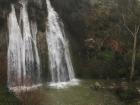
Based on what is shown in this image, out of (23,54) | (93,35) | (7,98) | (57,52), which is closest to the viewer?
(7,98)

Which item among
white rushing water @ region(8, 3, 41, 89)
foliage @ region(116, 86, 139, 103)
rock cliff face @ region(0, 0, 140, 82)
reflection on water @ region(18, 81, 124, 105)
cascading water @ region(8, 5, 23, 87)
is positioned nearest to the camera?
reflection on water @ region(18, 81, 124, 105)

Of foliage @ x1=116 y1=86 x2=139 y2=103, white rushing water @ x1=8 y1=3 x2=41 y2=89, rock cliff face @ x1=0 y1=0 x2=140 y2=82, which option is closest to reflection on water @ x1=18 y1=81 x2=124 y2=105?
foliage @ x1=116 y1=86 x2=139 y2=103

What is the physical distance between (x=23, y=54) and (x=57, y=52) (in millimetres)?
3245

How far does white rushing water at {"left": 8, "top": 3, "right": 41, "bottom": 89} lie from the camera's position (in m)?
26.6

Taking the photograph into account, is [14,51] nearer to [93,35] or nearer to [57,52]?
[57,52]

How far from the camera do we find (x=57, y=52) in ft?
96.0

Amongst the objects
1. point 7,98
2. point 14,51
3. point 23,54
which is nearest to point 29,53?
point 23,54

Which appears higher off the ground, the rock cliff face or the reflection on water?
the rock cliff face

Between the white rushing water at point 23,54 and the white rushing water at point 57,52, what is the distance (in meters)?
1.39

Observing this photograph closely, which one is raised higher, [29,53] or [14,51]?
[14,51]

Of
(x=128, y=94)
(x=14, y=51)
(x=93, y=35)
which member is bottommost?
(x=128, y=94)

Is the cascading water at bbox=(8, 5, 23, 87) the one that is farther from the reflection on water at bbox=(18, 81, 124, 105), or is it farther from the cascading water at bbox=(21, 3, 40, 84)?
the reflection on water at bbox=(18, 81, 124, 105)

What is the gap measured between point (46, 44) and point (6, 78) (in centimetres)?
477

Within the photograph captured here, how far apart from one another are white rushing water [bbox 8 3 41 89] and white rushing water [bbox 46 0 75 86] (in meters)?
1.39
